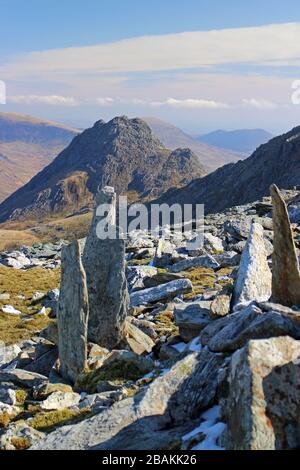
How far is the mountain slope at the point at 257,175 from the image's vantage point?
155250mm

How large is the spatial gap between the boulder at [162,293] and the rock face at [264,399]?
19855mm

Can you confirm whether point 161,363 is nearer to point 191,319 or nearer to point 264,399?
point 191,319

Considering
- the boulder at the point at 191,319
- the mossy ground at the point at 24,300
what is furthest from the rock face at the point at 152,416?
the mossy ground at the point at 24,300

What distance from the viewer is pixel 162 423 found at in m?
12.0

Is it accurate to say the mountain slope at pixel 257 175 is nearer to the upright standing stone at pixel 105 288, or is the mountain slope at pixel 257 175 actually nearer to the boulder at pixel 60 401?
the upright standing stone at pixel 105 288

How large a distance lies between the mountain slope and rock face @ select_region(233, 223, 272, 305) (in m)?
125

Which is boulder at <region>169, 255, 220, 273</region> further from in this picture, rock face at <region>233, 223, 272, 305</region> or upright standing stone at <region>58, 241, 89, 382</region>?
upright standing stone at <region>58, 241, 89, 382</region>

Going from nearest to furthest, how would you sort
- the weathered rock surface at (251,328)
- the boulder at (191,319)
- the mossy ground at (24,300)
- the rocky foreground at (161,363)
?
the rocky foreground at (161,363)
the weathered rock surface at (251,328)
the boulder at (191,319)
the mossy ground at (24,300)

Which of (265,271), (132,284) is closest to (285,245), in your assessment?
(265,271)

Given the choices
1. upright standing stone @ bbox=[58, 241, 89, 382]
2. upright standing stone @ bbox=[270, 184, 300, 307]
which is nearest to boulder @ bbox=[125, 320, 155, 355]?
upright standing stone @ bbox=[58, 241, 89, 382]

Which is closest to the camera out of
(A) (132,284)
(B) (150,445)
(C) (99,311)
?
(B) (150,445)

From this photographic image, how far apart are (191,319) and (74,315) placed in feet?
14.9

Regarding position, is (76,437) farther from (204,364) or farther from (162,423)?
(204,364)
